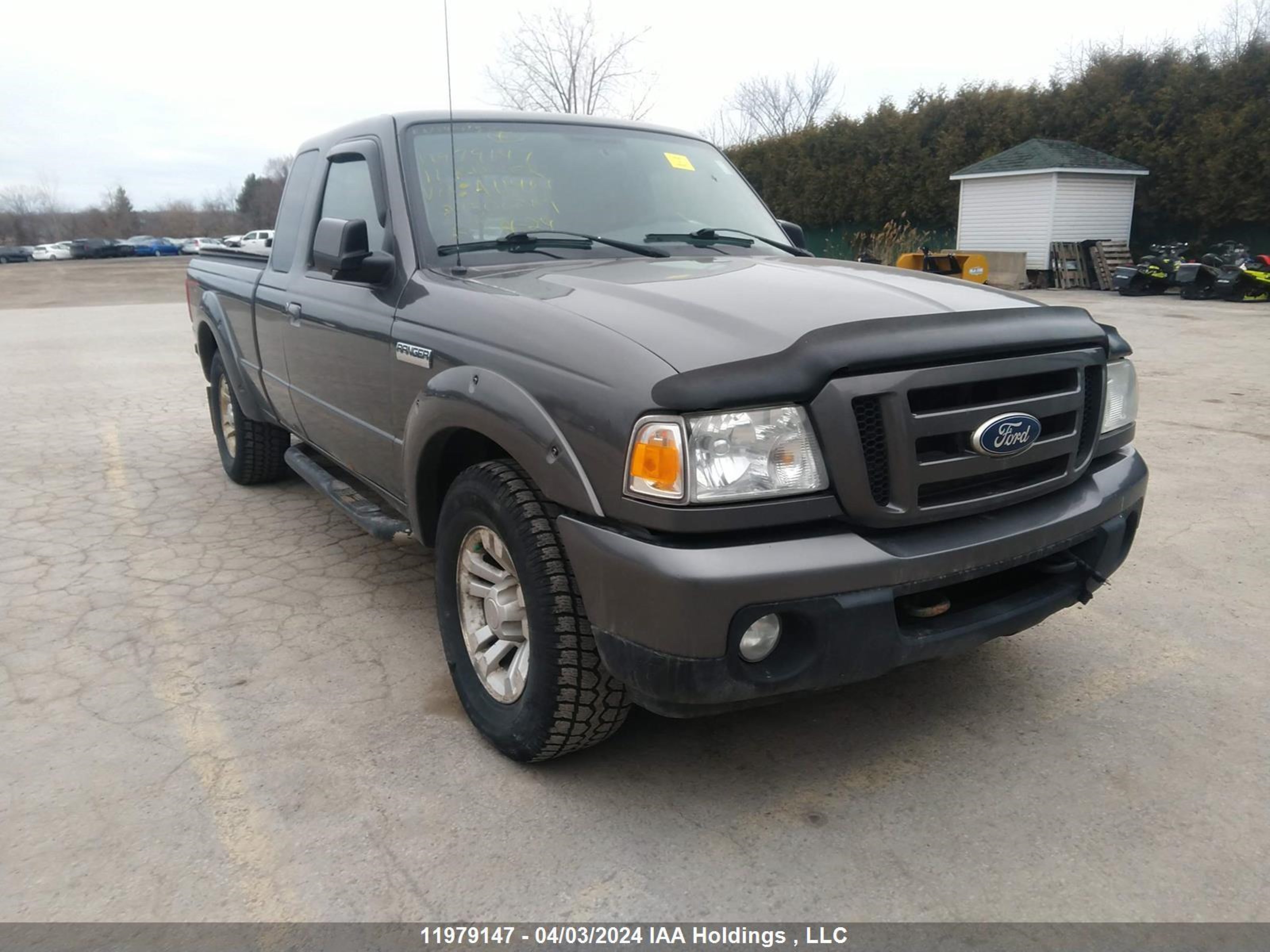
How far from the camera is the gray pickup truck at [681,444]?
206 centimetres

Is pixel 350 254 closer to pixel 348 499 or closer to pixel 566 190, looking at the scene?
pixel 566 190

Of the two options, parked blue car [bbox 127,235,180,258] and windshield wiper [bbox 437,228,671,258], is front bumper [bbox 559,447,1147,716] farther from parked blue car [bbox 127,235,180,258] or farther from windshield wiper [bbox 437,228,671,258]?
parked blue car [bbox 127,235,180,258]

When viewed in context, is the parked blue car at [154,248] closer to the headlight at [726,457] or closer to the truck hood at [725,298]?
the truck hood at [725,298]

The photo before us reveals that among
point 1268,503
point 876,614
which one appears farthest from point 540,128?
point 1268,503

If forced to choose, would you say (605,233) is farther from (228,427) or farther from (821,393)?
(228,427)

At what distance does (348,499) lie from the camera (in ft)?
12.5

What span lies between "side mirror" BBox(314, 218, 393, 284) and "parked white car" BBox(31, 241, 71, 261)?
239 ft

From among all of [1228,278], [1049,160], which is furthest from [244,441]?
[1049,160]

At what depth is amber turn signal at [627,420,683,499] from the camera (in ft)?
6.66

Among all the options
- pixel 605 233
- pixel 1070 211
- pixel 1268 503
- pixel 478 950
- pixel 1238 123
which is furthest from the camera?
pixel 1070 211

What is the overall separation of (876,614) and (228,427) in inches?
189

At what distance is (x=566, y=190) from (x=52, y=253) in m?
74.6

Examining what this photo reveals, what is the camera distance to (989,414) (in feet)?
7.41

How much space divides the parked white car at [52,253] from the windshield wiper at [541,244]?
7292 cm
